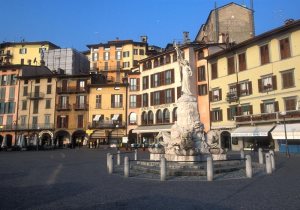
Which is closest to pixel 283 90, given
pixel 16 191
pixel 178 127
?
pixel 178 127

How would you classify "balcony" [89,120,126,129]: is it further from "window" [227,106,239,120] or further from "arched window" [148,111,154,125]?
"window" [227,106,239,120]

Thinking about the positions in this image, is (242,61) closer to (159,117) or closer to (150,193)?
(159,117)

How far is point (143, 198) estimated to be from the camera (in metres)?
8.95

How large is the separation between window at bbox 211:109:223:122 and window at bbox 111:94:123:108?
1943 centimetres

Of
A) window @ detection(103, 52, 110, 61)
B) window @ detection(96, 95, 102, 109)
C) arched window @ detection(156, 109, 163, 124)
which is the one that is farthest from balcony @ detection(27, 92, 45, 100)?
Result: arched window @ detection(156, 109, 163, 124)

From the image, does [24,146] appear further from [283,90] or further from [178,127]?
[283,90]

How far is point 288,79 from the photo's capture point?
33.1 metres

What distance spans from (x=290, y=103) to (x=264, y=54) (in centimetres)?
724

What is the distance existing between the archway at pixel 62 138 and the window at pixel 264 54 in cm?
3806

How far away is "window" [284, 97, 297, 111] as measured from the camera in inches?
1272

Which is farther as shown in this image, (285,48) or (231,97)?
(231,97)

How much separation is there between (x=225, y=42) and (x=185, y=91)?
30.7 m

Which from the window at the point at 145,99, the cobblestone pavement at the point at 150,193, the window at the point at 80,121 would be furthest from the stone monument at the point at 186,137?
the window at the point at 80,121

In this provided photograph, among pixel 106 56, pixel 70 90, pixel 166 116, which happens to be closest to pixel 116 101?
pixel 70 90
